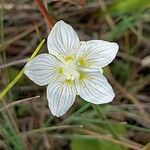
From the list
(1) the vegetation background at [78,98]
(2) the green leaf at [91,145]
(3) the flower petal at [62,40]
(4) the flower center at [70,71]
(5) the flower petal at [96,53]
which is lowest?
(2) the green leaf at [91,145]

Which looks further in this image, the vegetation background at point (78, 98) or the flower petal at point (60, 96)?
the vegetation background at point (78, 98)

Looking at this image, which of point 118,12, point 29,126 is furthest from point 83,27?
point 29,126

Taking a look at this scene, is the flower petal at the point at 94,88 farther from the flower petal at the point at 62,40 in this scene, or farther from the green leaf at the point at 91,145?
the green leaf at the point at 91,145

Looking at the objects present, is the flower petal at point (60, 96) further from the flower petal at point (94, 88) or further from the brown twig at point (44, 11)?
the brown twig at point (44, 11)

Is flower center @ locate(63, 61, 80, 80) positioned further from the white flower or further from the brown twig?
the brown twig

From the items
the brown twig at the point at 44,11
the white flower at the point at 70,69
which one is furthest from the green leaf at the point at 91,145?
the brown twig at the point at 44,11

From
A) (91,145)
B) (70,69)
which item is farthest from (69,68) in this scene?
(91,145)

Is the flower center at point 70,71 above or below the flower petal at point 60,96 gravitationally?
above

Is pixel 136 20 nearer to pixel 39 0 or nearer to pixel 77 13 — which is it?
pixel 77 13
